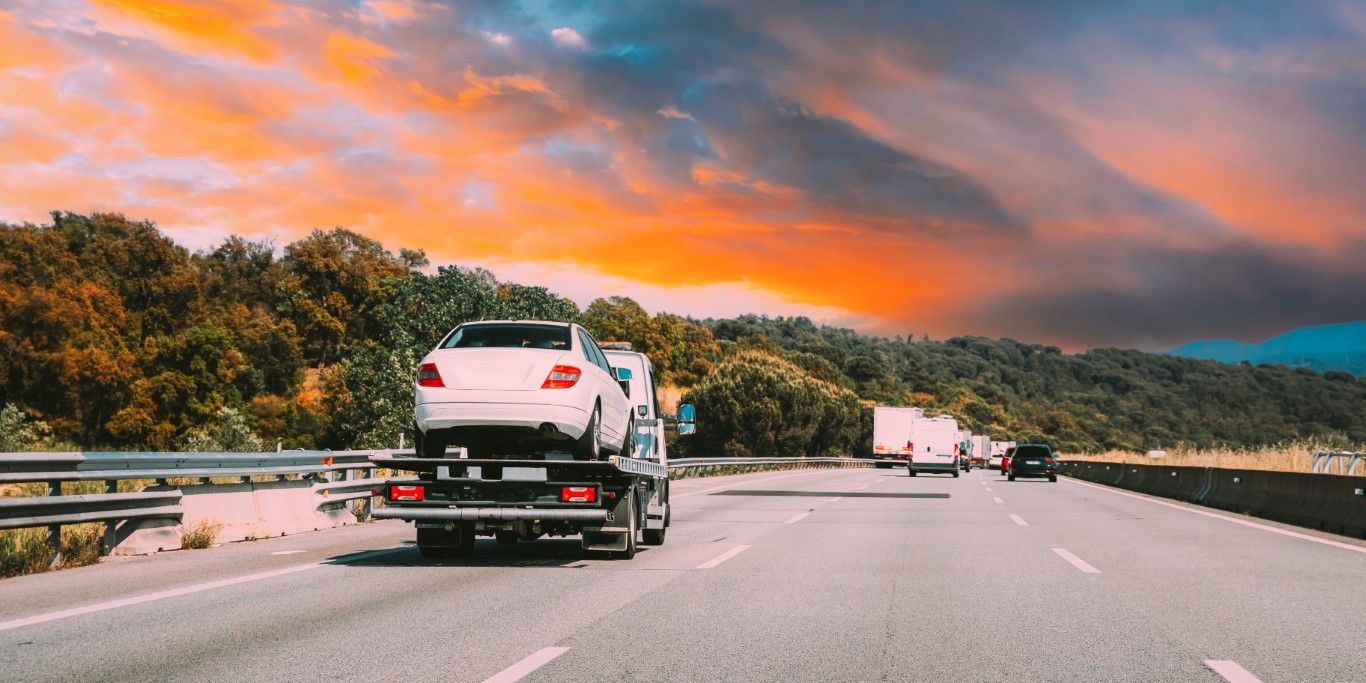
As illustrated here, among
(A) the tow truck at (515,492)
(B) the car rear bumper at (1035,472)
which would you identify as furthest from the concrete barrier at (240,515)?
(B) the car rear bumper at (1035,472)

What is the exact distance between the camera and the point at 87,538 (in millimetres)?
12000

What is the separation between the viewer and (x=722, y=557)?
12727mm

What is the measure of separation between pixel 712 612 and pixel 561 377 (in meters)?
3.49

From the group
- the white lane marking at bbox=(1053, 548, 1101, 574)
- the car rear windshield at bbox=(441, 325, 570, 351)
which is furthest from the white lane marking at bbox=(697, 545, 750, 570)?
the white lane marking at bbox=(1053, 548, 1101, 574)

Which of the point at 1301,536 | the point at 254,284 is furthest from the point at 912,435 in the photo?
the point at 254,284

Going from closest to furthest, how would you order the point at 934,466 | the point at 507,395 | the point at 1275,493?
the point at 507,395
the point at 1275,493
the point at 934,466

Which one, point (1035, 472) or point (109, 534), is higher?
point (1035, 472)

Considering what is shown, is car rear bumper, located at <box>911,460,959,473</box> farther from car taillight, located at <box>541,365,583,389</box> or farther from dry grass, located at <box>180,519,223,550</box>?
car taillight, located at <box>541,365,583,389</box>

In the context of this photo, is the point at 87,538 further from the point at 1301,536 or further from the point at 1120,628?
the point at 1301,536

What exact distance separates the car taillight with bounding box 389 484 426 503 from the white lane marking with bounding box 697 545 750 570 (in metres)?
2.88

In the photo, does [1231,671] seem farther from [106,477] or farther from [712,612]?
[106,477]

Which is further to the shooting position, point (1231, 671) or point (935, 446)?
point (935, 446)

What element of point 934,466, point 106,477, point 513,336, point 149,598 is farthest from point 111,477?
point 934,466

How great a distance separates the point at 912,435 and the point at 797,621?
140 feet
